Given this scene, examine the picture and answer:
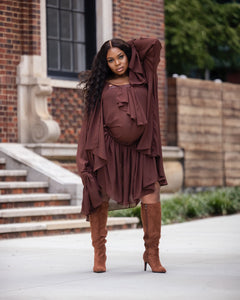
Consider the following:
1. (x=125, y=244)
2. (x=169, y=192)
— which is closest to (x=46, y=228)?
(x=125, y=244)

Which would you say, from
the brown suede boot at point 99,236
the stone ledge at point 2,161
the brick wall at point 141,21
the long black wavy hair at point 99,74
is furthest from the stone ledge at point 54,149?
the brown suede boot at point 99,236

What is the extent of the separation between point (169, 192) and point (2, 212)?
5876mm

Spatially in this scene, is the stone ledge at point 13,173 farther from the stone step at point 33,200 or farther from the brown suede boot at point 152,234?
the brown suede boot at point 152,234

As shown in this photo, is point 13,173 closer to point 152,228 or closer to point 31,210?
point 31,210

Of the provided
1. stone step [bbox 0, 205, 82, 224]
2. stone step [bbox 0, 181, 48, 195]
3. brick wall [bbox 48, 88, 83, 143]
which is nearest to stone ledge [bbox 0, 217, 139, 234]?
stone step [bbox 0, 205, 82, 224]

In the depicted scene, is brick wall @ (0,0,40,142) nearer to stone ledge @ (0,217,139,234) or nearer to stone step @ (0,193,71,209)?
stone step @ (0,193,71,209)

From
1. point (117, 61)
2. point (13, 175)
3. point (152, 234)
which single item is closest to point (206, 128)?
point (13, 175)

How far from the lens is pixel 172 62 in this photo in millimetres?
23000

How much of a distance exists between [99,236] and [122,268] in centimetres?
43

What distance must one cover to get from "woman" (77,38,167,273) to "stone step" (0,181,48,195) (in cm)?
469

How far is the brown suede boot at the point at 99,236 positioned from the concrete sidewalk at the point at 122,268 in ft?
0.34

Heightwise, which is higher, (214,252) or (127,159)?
(127,159)

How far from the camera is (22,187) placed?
11.4m

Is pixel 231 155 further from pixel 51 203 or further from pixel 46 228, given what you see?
pixel 46 228
